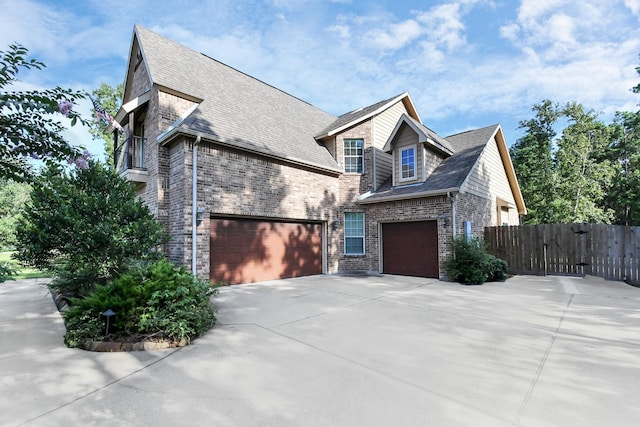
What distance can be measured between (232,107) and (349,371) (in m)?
10.4

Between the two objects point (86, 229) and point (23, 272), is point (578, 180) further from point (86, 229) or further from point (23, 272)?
point (23, 272)

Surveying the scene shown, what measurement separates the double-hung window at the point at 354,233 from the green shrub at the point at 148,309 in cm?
836

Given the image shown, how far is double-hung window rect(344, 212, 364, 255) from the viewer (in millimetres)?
12844

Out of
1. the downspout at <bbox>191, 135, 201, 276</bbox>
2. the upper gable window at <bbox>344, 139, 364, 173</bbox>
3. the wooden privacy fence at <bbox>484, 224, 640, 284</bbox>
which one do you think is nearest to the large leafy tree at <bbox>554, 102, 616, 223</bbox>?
the wooden privacy fence at <bbox>484, 224, 640, 284</bbox>

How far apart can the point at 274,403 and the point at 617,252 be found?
12973 mm

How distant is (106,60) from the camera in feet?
37.9

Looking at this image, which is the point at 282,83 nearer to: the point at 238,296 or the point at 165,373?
the point at 238,296

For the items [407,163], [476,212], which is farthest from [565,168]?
[407,163]

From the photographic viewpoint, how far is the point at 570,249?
1117cm

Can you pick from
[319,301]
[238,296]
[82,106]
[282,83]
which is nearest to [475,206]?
[319,301]

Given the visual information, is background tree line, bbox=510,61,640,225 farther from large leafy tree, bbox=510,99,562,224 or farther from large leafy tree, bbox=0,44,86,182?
large leafy tree, bbox=0,44,86,182

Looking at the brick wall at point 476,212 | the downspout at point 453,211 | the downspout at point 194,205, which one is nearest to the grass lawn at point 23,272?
the downspout at point 194,205

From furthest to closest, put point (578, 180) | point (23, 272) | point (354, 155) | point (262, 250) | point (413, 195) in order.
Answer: point (578, 180) → point (23, 272) → point (354, 155) → point (413, 195) → point (262, 250)

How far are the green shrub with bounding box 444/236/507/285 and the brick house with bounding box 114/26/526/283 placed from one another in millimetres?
509
